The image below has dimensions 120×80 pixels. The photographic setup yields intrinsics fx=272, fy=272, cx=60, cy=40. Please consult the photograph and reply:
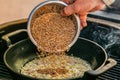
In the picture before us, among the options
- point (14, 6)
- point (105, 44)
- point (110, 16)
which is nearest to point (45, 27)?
point (105, 44)

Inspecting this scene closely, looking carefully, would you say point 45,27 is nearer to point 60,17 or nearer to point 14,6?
point 60,17

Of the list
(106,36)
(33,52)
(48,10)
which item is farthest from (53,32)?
(106,36)

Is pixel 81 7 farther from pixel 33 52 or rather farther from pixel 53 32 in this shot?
pixel 33 52

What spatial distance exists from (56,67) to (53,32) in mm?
188

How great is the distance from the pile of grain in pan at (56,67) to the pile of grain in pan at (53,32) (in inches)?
3.4

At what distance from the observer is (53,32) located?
1.44 m

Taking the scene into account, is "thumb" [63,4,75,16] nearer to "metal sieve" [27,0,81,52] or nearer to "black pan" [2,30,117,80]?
"metal sieve" [27,0,81,52]

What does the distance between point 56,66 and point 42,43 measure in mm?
147

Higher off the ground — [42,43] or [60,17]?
[60,17]

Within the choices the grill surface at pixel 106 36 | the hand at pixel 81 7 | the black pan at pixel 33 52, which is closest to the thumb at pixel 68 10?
the hand at pixel 81 7

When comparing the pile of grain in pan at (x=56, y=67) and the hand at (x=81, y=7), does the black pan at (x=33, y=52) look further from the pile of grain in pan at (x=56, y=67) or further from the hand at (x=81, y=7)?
the hand at (x=81, y=7)

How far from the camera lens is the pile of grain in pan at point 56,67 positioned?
→ 4.51 feet

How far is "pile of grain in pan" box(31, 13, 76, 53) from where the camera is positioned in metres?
1.41

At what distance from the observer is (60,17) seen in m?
1.43
